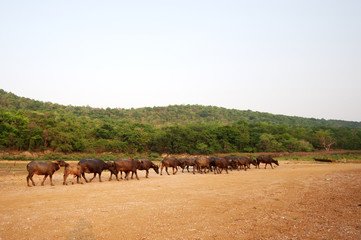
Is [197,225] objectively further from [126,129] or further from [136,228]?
[126,129]

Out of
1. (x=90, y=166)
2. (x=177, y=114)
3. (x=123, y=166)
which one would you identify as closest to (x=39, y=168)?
(x=90, y=166)

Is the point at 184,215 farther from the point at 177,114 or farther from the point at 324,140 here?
the point at 177,114

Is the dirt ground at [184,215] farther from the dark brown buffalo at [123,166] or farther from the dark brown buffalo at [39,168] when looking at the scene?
the dark brown buffalo at [123,166]

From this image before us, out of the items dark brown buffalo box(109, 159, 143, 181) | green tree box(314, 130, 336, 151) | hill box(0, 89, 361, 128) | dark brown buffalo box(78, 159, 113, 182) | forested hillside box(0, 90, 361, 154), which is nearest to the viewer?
dark brown buffalo box(78, 159, 113, 182)

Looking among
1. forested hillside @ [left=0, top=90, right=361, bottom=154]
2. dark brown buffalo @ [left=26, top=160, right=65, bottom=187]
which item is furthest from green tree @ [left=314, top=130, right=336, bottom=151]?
dark brown buffalo @ [left=26, top=160, right=65, bottom=187]

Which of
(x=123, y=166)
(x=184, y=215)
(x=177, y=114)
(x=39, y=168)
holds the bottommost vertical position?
(x=184, y=215)

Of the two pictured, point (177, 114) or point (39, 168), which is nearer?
point (39, 168)

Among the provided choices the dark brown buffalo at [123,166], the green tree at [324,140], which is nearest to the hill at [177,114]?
the green tree at [324,140]

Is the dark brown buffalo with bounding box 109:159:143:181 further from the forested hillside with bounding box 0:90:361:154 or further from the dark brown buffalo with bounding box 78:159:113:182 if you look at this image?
the forested hillside with bounding box 0:90:361:154

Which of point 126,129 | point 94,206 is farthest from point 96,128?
point 94,206

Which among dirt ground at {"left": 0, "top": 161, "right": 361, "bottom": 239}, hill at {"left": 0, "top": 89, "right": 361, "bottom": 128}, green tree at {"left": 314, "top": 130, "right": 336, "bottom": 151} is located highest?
hill at {"left": 0, "top": 89, "right": 361, "bottom": 128}

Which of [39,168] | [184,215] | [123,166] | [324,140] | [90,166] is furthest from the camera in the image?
[324,140]

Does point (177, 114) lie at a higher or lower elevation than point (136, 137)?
higher

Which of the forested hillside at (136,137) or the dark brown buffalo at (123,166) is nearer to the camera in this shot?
the dark brown buffalo at (123,166)
